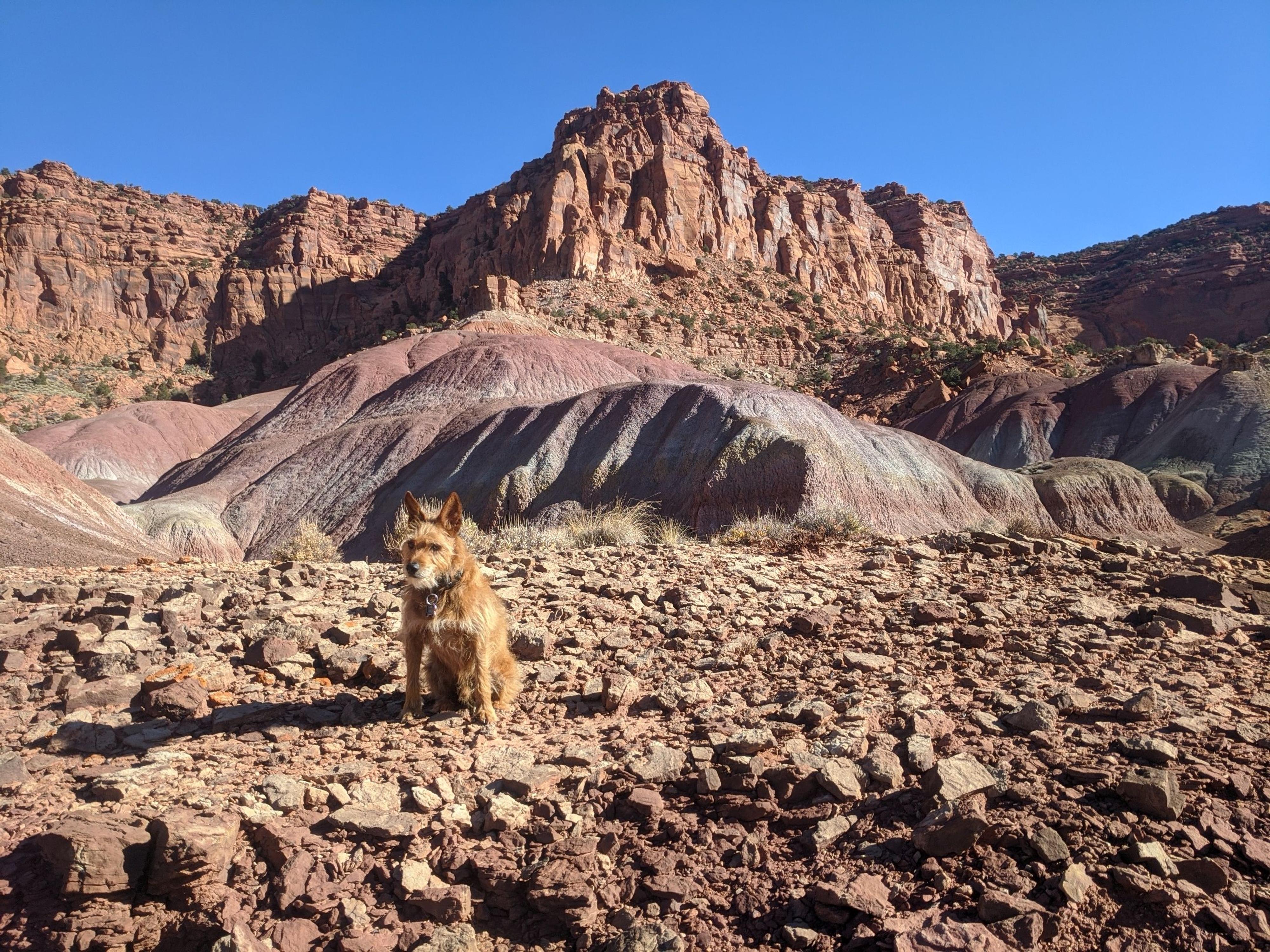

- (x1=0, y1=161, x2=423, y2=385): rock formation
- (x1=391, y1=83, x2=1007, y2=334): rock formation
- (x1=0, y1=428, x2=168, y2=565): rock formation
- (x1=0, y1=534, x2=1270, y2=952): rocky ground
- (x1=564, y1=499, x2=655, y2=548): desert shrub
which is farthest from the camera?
(x1=0, y1=161, x2=423, y2=385): rock formation

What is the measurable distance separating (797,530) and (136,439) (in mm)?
55249

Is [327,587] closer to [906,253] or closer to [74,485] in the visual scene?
[74,485]

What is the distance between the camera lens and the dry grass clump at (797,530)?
11141 millimetres

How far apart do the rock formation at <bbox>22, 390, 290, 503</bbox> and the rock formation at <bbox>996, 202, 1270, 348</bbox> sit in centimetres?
9467

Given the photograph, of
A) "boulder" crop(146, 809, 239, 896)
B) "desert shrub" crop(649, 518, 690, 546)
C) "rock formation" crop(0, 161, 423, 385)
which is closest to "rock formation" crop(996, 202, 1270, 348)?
"rock formation" crop(0, 161, 423, 385)

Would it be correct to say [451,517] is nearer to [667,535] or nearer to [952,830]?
[952,830]

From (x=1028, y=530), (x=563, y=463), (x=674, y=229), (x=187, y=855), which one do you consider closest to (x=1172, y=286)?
(x=674, y=229)

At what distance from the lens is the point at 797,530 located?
13.1 m

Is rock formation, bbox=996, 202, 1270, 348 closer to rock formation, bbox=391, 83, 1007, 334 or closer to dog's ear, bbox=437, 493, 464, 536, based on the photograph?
rock formation, bbox=391, 83, 1007, 334

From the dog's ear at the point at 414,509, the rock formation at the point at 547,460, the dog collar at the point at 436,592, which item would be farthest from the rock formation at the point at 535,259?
the dog collar at the point at 436,592

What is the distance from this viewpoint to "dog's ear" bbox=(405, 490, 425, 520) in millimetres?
5152

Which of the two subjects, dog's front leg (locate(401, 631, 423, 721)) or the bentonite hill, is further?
dog's front leg (locate(401, 631, 423, 721))

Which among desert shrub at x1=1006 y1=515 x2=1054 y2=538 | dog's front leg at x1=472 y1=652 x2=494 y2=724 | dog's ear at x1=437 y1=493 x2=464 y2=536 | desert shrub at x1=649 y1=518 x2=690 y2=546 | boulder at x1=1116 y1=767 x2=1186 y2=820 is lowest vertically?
boulder at x1=1116 y1=767 x2=1186 y2=820

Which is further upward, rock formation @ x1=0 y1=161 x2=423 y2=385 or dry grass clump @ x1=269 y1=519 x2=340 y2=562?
rock formation @ x1=0 y1=161 x2=423 y2=385
